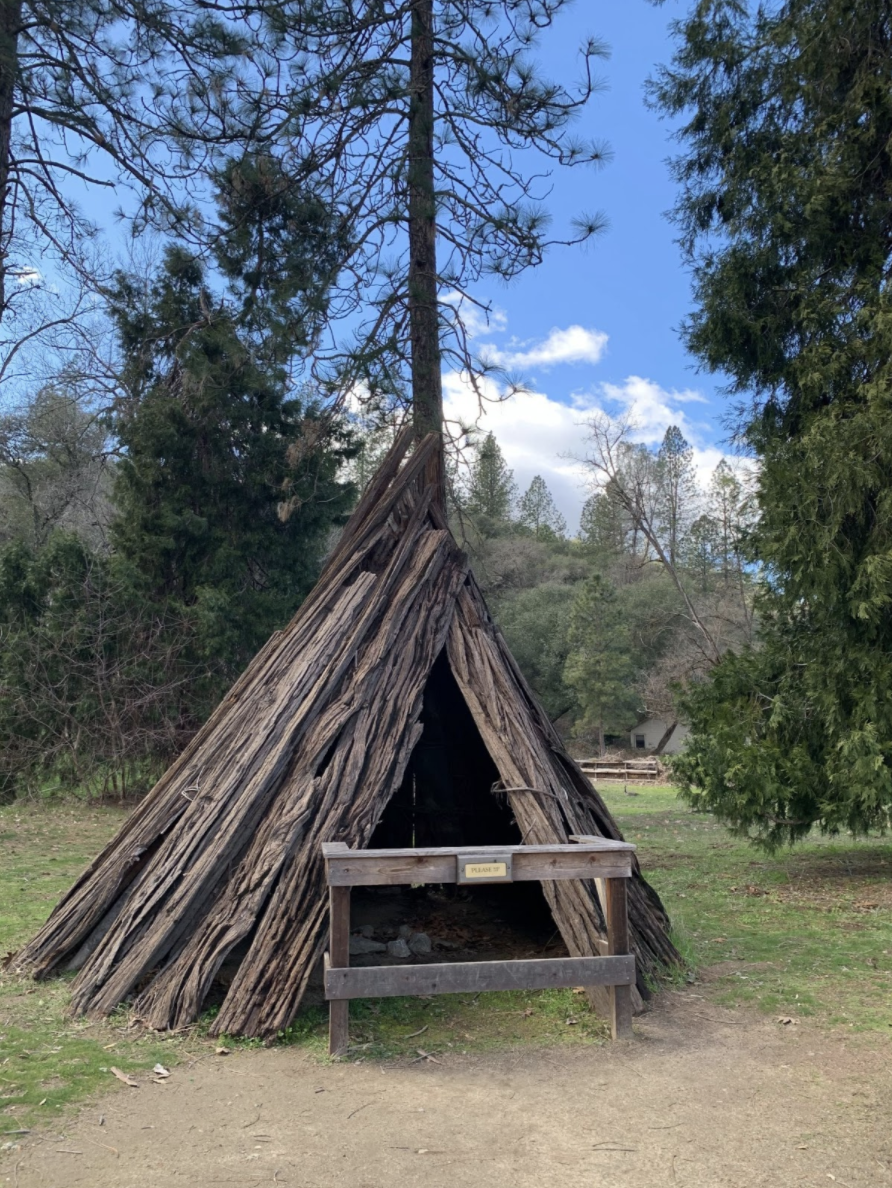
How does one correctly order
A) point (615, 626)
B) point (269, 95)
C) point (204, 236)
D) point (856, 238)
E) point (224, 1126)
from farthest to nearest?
point (615, 626) → point (856, 238) → point (204, 236) → point (269, 95) → point (224, 1126)

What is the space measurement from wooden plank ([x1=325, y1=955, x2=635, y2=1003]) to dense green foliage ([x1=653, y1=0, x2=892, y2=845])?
234 inches

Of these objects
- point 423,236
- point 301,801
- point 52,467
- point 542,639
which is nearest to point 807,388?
point 423,236

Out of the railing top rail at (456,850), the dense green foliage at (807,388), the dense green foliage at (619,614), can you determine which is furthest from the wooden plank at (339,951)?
the dense green foliage at (619,614)

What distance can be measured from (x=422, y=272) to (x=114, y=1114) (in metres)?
7.31

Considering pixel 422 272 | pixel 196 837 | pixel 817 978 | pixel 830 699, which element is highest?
pixel 422 272

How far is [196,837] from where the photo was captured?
20.1 feet

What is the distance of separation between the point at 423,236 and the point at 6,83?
17.9 feet

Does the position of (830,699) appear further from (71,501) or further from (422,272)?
(71,501)

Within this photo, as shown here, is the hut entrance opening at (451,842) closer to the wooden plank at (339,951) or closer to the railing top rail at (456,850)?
the wooden plank at (339,951)

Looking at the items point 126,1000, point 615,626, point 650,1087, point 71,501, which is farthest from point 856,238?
point 615,626

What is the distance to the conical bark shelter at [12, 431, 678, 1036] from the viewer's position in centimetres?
564

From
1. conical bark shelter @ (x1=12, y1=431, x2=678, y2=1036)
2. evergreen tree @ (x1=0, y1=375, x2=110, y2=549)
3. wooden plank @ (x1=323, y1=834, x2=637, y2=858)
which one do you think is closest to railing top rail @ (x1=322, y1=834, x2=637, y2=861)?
wooden plank @ (x1=323, y1=834, x2=637, y2=858)

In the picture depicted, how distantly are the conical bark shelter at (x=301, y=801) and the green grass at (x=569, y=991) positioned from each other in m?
0.34

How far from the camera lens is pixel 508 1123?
4422mm
